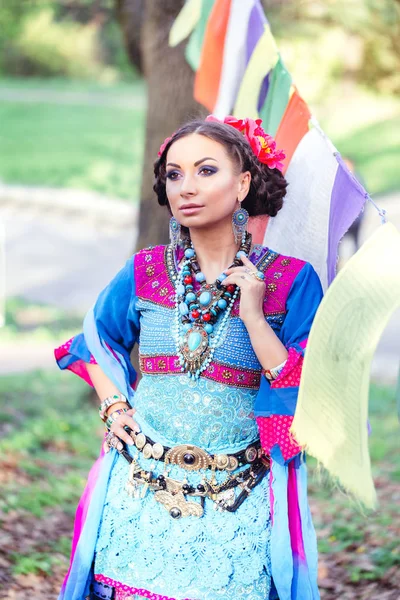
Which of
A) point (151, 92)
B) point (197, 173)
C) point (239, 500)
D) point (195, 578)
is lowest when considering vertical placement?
point (195, 578)

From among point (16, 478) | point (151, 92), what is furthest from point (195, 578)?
point (151, 92)

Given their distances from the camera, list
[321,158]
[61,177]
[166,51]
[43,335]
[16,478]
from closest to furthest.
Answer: [321,158] → [16,478] → [166,51] → [43,335] → [61,177]

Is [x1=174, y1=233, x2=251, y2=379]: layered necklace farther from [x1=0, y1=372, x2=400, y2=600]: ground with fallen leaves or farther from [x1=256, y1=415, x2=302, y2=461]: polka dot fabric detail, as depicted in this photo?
[x1=0, y1=372, x2=400, y2=600]: ground with fallen leaves

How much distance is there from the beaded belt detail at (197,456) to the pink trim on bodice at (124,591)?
1.28 ft

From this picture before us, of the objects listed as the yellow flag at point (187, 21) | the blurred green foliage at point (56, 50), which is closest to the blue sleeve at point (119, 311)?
the yellow flag at point (187, 21)

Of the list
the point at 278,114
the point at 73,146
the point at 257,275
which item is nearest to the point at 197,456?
the point at 257,275

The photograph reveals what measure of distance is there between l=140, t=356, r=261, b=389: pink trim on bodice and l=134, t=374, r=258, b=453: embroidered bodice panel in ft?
0.06

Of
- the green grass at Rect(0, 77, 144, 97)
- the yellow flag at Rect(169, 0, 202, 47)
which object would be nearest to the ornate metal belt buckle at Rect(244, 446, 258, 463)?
the yellow flag at Rect(169, 0, 202, 47)

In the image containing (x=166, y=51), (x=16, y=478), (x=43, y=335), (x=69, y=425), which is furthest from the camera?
(x=43, y=335)

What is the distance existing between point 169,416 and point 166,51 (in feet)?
14.2

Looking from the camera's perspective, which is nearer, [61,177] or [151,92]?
[151,92]

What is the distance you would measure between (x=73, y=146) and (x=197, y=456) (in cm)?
2312

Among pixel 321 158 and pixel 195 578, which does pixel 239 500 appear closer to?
pixel 195 578

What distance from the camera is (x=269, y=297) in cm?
292
